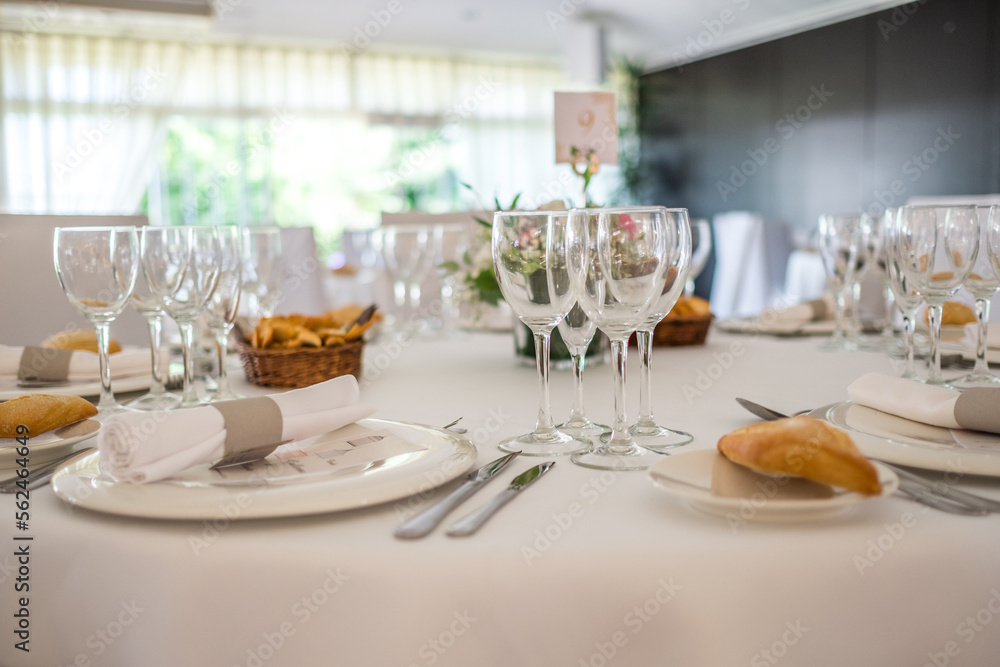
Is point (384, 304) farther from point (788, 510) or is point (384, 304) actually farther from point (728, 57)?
point (728, 57)

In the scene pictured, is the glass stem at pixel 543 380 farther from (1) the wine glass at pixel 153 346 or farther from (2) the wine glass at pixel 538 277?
(1) the wine glass at pixel 153 346

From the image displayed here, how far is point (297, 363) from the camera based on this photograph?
120cm

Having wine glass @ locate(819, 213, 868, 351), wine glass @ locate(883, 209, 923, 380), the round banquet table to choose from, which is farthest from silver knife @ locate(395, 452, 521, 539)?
wine glass @ locate(819, 213, 868, 351)

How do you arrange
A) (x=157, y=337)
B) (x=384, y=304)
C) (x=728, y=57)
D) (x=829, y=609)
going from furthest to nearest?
(x=728, y=57) < (x=384, y=304) < (x=157, y=337) < (x=829, y=609)

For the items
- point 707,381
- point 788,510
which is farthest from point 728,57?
point 788,510

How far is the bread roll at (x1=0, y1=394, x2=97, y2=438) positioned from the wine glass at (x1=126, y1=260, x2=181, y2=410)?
0.22 meters

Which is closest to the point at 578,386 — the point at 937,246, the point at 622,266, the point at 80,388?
the point at 622,266

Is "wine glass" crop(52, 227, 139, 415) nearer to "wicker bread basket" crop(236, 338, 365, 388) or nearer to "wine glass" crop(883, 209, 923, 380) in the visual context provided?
"wicker bread basket" crop(236, 338, 365, 388)

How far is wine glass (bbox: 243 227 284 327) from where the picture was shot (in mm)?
1529

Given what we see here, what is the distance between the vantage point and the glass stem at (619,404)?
0.77m

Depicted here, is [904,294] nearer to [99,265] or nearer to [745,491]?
[745,491]

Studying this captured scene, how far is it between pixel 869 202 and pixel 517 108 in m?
4.23

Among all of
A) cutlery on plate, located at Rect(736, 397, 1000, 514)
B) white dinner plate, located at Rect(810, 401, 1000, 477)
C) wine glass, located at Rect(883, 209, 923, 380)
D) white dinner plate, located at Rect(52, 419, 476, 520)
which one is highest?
wine glass, located at Rect(883, 209, 923, 380)

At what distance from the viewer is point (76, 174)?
7.44 m
